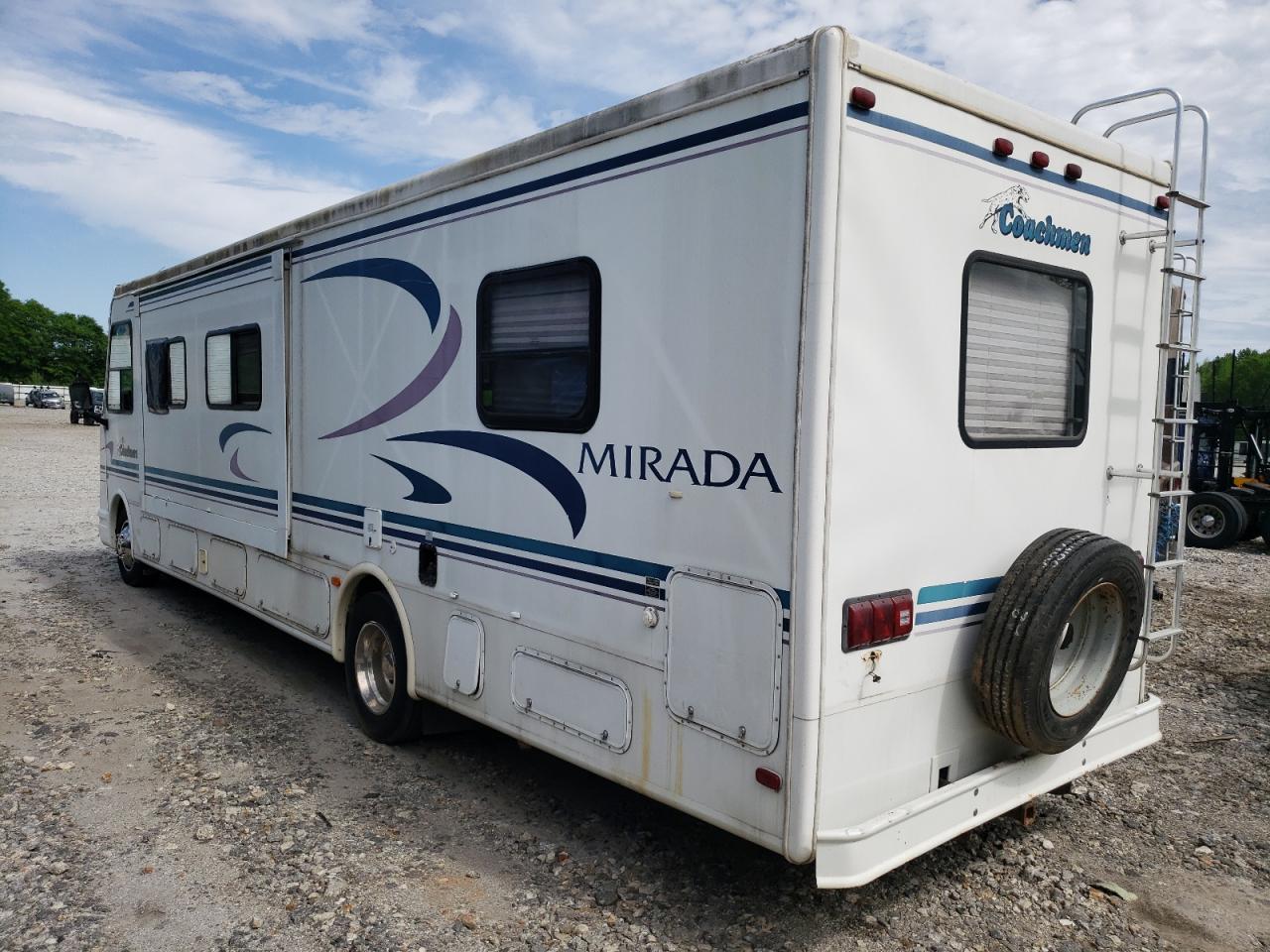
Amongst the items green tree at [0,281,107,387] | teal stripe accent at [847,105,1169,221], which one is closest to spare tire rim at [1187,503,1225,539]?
teal stripe accent at [847,105,1169,221]

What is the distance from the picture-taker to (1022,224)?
3598mm

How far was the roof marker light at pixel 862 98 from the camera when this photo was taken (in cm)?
297

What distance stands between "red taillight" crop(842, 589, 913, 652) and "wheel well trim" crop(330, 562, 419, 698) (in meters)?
2.51

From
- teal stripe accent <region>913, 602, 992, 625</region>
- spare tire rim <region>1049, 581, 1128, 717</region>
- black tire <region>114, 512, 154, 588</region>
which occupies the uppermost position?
teal stripe accent <region>913, 602, 992, 625</region>

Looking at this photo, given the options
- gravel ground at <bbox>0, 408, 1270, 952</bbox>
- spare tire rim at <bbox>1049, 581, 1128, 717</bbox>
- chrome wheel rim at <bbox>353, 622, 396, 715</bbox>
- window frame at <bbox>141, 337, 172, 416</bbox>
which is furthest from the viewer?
window frame at <bbox>141, 337, 172, 416</bbox>

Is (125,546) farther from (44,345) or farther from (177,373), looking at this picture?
(44,345)

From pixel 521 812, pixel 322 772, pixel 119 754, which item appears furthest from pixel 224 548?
pixel 521 812

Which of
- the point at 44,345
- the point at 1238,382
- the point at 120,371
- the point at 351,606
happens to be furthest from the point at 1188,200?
the point at 44,345

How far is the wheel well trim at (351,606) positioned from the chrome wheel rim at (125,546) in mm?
4425

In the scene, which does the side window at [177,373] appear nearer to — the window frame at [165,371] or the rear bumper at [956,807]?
the window frame at [165,371]

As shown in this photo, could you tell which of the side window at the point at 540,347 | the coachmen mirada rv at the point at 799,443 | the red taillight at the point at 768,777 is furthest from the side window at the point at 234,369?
the red taillight at the point at 768,777

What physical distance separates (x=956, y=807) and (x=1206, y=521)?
39.0 feet

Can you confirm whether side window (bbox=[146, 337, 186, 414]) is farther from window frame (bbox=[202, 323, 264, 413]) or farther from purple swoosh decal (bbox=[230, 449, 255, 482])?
purple swoosh decal (bbox=[230, 449, 255, 482])

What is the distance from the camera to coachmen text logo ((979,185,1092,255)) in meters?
3.49
